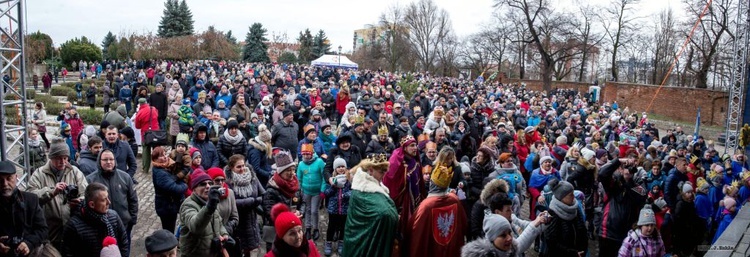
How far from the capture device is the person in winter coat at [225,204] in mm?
5309

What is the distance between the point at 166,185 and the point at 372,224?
245 centimetres

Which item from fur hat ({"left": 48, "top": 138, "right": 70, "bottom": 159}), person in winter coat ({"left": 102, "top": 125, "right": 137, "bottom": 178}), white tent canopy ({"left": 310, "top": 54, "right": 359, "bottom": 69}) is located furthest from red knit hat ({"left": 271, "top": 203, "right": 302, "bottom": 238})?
white tent canopy ({"left": 310, "top": 54, "right": 359, "bottom": 69})

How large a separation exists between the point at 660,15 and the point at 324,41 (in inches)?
1398

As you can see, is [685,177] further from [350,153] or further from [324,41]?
[324,41]

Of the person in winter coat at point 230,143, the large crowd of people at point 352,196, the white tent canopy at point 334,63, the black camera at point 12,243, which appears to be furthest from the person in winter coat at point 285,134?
the white tent canopy at point 334,63

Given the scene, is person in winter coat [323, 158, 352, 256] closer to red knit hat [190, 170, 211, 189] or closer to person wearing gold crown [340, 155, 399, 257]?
person wearing gold crown [340, 155, 399, 257]

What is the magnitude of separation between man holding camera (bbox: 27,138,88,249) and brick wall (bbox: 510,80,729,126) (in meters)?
32.1

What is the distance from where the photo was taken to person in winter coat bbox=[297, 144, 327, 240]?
295 inches

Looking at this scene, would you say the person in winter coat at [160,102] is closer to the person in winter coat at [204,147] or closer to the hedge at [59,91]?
the person in winter coat at [204,147]

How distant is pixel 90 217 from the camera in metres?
4.63

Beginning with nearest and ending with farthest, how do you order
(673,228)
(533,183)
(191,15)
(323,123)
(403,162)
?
1. (403,162)
2. (533,183)
3. (673,228)
4. (323,123)
5. (191,15)

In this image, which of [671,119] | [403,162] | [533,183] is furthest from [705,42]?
[403,162]

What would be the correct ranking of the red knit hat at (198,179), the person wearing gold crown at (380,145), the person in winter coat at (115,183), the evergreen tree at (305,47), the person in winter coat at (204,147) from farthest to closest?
the evergreen tree at (305,47) < the person wearing gold crown at (380,145) < the person in winter coat at (204,147) < the person in winter coat at (115,183) < the red knit hat at (198,179)

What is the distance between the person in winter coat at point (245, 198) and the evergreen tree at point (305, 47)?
5914 cm
